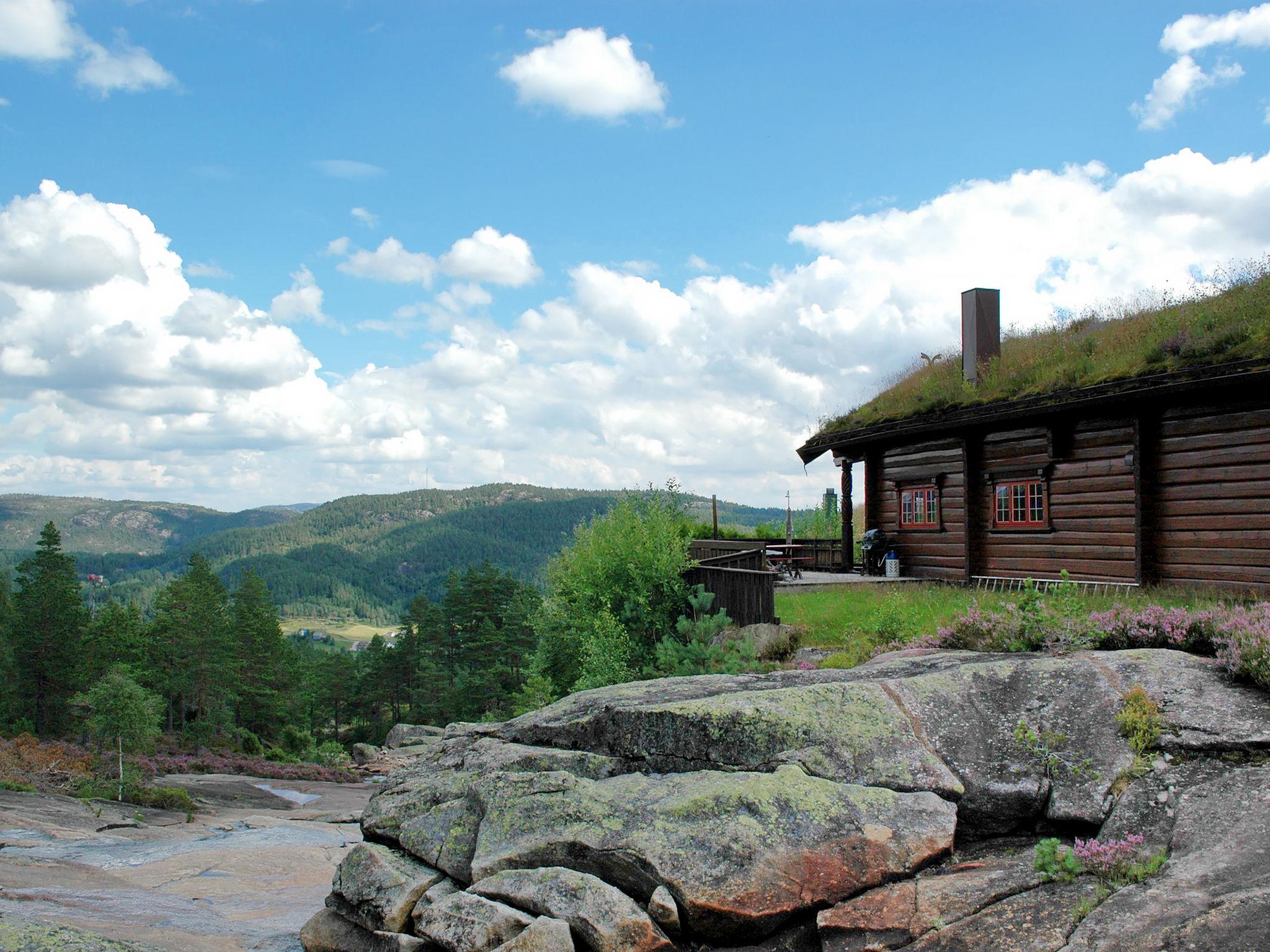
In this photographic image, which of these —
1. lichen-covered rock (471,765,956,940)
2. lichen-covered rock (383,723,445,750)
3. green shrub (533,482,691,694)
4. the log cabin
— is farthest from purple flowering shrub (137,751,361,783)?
lichen-covered rock (471,765,956,940)

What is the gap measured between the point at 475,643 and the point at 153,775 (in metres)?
28.9

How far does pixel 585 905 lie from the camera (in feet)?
19.8

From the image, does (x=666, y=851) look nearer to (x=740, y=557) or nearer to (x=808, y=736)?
(x=808, y=736)

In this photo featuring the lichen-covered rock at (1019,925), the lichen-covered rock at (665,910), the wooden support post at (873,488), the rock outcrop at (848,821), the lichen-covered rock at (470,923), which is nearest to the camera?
the lichen-covered rock at (1019,925)

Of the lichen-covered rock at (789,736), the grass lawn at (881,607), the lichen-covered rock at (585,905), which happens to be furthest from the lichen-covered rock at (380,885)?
the grass lawn at (881,607)

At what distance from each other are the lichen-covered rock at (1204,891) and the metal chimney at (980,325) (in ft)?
60.1

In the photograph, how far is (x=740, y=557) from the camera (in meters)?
20.6

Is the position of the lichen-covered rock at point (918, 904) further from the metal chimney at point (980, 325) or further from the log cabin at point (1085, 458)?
the metal chimney at point (980, 325)

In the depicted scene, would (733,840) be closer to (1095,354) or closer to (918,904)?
(918,904)

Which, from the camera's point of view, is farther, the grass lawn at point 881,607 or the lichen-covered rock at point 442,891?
the grass lawn at point 881,607

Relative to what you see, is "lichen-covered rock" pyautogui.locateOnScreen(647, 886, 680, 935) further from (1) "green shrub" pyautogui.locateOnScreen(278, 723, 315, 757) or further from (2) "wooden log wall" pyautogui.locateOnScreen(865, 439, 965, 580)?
(1) "green shrub" pyautogui.locateOnScreen(278, 723, 315, 757)

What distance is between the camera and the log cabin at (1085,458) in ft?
49.0

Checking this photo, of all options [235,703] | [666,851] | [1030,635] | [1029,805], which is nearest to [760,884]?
[666,851]

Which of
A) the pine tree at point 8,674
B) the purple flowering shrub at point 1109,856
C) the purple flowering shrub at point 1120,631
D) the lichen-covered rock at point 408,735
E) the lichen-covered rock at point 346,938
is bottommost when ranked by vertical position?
the lichen-covered rock at point 408,735
